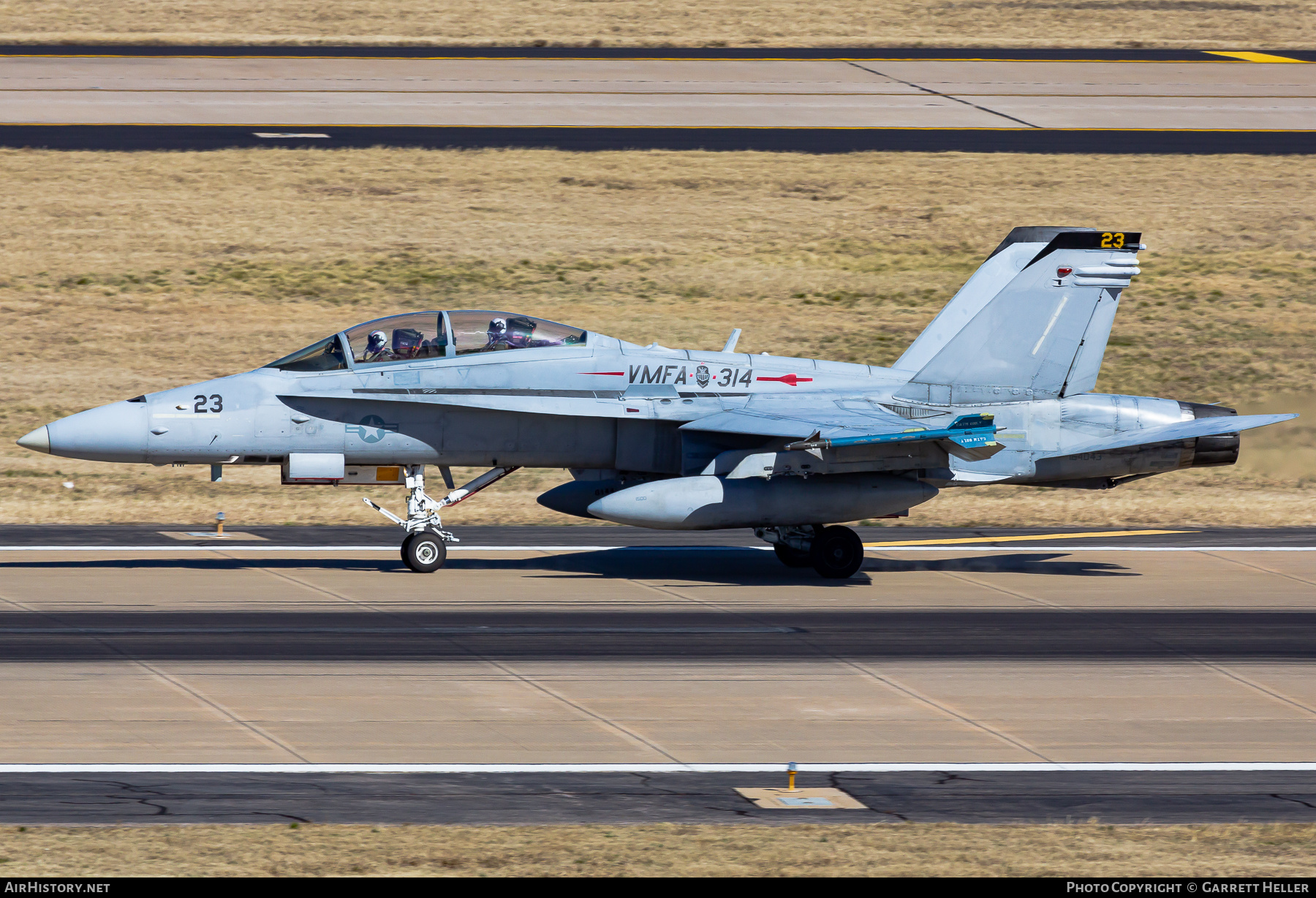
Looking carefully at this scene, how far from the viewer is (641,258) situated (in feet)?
118

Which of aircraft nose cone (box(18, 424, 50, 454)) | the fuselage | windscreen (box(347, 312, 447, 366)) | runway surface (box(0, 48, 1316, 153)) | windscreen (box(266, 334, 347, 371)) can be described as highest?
runway surface (box(0, 48, 1316, 153))

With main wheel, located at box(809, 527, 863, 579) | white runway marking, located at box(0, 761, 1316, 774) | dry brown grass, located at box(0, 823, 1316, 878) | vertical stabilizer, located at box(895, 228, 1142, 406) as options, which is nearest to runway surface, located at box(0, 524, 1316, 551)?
main wheel, located at box(809, 527, 863, 579)

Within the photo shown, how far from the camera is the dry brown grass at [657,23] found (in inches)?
2021

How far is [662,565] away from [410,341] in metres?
4.43

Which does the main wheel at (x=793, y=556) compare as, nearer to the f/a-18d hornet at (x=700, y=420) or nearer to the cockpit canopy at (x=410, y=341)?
the f/a-18d hornet at (x=700, y=420)

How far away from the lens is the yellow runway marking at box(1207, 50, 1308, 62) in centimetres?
5162

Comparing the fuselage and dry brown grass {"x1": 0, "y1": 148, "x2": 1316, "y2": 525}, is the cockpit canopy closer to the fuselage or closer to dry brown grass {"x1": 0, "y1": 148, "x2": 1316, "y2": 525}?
the fuselage

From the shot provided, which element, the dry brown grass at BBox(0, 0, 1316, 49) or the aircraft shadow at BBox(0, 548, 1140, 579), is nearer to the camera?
the aircraft shadow at BBox(0, 548, 1140, 579)

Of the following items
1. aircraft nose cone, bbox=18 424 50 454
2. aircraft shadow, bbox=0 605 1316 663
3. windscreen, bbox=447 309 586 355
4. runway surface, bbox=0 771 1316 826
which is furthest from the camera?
windscreen, bbox=447 309 586 355

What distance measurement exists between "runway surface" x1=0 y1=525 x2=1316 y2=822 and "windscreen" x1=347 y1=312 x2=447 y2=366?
2.68 m

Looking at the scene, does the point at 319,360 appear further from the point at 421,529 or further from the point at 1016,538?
the point at 1016,538

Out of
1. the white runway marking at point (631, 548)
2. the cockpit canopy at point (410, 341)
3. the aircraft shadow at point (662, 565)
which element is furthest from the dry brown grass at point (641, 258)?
the cockpit canopy at point (410, 341)

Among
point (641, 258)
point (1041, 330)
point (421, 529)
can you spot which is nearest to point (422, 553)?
point (421, 529)

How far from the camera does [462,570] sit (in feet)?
66.9
